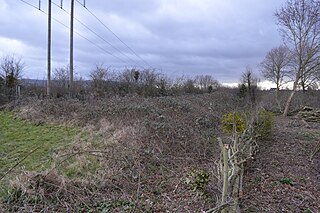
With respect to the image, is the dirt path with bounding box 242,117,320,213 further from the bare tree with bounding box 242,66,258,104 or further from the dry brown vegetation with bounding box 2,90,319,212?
the bare tree with bounding box 242,66,258,104

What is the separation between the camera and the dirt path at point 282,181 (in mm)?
4707

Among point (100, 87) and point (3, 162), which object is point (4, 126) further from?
point (100, 87)

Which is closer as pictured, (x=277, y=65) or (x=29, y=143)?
(x=29, y=143)

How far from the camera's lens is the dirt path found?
471 cm

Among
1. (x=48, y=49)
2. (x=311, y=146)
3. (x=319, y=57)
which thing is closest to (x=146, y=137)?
(x=311, y=146)

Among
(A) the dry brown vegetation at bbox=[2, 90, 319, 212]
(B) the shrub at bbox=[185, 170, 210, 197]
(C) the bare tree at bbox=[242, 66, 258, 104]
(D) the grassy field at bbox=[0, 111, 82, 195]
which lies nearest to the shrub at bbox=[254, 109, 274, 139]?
(A) the dry brown vegetation at bbox=[2, 90, 319, 212]

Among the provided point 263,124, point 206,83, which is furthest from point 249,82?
point 263,124

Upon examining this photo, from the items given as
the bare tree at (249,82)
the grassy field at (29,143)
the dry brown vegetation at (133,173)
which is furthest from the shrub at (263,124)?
the bare tree at (249,82)

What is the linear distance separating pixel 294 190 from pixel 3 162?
20.6 feet

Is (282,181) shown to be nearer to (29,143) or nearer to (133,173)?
(133,173)

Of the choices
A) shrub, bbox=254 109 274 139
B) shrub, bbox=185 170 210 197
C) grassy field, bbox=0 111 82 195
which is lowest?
grassy field, bbox=0 111 82 195

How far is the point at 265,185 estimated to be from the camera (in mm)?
5508

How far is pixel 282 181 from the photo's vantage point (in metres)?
5.72

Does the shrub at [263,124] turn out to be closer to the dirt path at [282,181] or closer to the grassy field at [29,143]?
the dirt path at [282,181]
